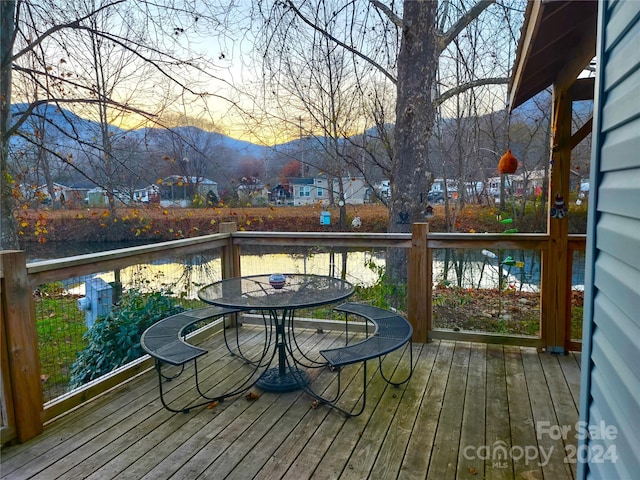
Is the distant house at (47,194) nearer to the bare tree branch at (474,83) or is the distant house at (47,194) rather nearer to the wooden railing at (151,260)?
the wooden railing at (151,260)

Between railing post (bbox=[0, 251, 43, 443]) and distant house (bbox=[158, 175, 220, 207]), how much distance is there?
4.14m

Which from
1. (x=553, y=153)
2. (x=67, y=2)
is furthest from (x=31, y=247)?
(x=553, y=153)

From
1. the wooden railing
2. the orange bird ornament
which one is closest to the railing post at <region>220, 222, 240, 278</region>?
the wooden railing

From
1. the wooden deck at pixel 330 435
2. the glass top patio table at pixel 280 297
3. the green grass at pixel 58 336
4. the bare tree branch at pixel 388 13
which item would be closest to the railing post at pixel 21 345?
the wooden deck at pixel 330 435

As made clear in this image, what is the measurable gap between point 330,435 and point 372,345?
1.85 feet

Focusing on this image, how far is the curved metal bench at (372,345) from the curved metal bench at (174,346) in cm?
67

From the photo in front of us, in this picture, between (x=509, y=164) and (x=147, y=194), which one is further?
(x=147, y=194)

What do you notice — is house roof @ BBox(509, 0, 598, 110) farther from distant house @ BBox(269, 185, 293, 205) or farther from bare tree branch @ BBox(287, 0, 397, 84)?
distant house @ BBox(269, 185, 293, 205)

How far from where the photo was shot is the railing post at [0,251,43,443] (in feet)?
6.95

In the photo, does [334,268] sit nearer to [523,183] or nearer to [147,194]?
[147,194]

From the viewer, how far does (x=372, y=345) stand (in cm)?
252

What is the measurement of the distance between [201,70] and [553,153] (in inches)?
164

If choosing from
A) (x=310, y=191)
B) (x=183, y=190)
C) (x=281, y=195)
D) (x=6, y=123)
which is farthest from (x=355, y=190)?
(x=6, y=123)

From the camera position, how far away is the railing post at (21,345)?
2.12 meters
